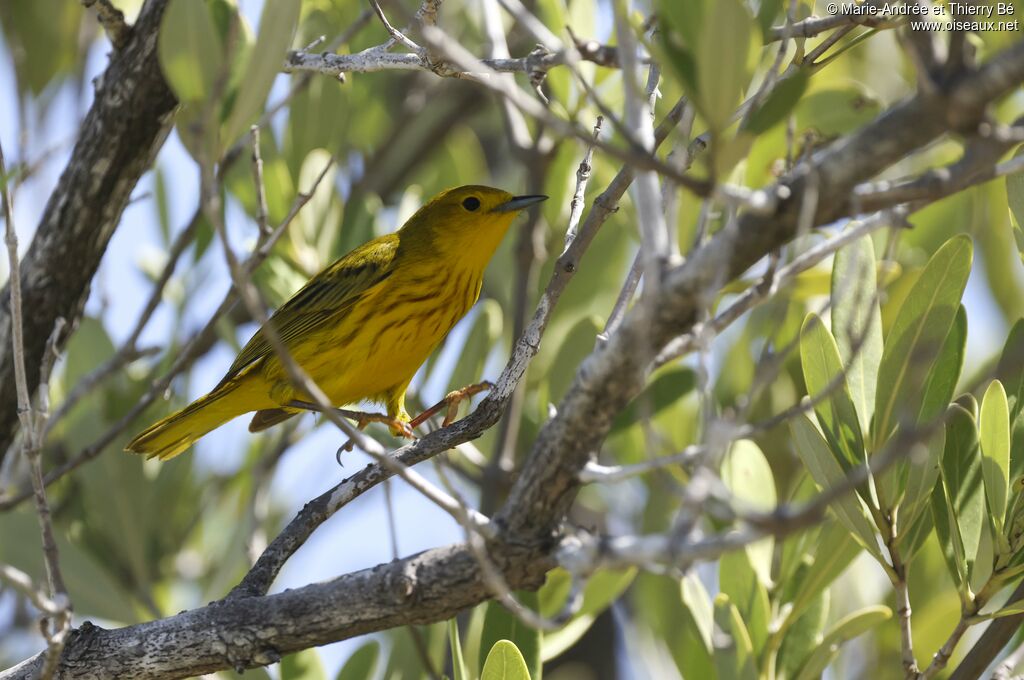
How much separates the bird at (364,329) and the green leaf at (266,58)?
2.43 meters

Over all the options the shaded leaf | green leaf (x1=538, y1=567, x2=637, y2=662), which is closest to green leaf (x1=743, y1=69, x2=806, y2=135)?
the shaded leaf

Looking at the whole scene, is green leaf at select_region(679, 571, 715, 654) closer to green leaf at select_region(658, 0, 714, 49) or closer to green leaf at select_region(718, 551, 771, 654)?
green leaf at select_region(718, 551, 771, 654)

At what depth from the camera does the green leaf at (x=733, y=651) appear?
9.75 feet

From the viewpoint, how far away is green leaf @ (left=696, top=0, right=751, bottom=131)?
5.74 ft

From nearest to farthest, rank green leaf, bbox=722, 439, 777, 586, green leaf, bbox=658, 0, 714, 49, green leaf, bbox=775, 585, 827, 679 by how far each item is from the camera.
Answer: green leaf, bbox=658, 0, 714, 49 → green leaf, bbox=775, 585, 827, 679 → green leaf, bbox=722, 439, 777, 586

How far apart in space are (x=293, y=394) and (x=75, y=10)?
2617mm

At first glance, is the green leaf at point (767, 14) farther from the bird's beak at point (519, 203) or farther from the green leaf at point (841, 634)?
the bird's beak at point (519, 203)

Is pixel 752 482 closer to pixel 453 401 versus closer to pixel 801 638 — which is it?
pixel 801 638

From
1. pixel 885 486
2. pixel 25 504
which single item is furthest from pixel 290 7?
pixel 25 504

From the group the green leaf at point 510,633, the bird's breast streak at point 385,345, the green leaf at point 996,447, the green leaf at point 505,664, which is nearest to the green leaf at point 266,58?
the green leaf at point 505,664

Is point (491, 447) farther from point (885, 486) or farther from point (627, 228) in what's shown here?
point (885, 486)

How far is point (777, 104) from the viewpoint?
197 centimetres

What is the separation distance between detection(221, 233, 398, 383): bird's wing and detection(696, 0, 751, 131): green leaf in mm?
3018

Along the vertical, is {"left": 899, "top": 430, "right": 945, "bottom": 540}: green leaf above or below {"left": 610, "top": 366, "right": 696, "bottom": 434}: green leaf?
below
